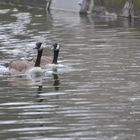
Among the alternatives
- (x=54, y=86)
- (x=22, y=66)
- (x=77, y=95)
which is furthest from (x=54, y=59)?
(x=77, y=95)

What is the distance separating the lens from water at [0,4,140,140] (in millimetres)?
10352

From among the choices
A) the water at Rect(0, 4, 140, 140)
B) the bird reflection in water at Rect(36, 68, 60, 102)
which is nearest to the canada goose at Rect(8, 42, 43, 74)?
the water at Rect(0, 4, 140, 140)

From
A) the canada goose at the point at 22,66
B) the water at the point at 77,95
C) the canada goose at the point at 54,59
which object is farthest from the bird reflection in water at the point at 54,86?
the canada goose at the point at 54,59

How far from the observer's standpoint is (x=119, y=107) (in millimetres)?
12180

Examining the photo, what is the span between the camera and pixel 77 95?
13.7 m

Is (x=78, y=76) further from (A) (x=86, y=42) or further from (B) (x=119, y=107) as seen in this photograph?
(A) (x=86, y=42)

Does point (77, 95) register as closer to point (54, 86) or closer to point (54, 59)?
point (54, 86)

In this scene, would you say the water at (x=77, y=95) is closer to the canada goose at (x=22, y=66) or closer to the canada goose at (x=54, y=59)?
the canada goose at (x=54, y=59)

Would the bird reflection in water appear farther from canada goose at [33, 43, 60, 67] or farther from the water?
canada goose at [33, 43, 60, 67]

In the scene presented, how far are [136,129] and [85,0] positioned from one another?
38.0 meters

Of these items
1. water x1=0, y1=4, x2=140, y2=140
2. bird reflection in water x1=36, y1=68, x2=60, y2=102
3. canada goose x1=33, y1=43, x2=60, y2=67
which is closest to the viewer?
water x1=0, y1=4, x2=140, y2=140

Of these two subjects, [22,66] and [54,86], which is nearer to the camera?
[54,86]

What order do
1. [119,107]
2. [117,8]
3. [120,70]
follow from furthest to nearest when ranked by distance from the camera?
[117,8]
[120,70]
[119,107]

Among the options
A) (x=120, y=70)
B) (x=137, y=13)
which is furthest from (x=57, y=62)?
(x=137, y=13)
